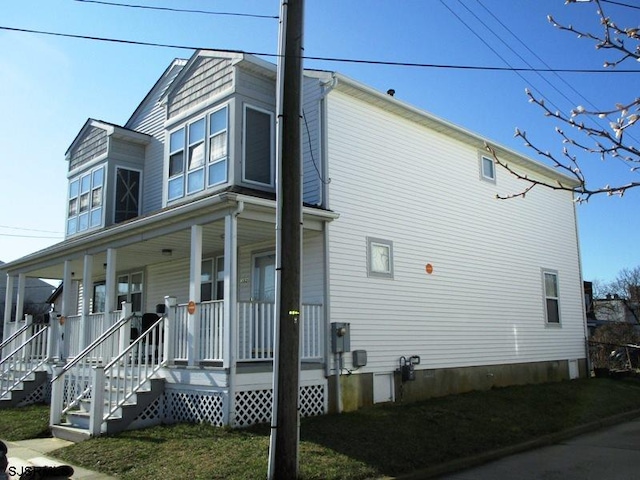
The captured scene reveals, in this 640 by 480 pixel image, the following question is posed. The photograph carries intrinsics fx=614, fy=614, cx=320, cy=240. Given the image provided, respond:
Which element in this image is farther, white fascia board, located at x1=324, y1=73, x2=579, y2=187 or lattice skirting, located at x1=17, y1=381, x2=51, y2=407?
lattice skirting, located at x1=17, y1=381, x2=51, y2=407

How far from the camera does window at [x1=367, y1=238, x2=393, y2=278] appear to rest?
43.8ft

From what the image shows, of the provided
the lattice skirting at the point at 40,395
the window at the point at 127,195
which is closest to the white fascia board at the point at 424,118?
the window at the point at 127,195

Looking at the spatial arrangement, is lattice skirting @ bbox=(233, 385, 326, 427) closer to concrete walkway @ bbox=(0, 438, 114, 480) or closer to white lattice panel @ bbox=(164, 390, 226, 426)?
white lattice panel @ bbox=(164, 390, 226, 426)

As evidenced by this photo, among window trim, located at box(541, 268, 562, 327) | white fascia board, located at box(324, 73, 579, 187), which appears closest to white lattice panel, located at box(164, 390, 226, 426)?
white fascia board, located at box(324, 73, 579, 187)

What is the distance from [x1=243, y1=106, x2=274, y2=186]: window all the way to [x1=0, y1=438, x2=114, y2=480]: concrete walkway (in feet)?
20.6

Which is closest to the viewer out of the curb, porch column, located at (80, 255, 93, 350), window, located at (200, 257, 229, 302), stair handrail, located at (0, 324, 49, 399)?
the curb

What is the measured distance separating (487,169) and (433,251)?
12.9 ft

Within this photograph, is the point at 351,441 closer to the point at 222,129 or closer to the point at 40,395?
the point at 222,129

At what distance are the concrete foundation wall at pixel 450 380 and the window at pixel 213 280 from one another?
4642mm

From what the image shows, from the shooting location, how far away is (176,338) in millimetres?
11672

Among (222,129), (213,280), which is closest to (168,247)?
(213,280)

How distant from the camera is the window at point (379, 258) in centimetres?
1334

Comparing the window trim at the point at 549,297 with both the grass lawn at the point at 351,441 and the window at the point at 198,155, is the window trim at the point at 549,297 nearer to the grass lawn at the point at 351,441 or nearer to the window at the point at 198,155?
the grass lawn at the point at 351,441

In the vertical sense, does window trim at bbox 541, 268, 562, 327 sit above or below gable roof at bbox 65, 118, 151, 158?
below
